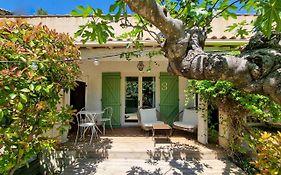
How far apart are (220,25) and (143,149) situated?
5.46 m

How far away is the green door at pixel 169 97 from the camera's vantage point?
10500 millimetres

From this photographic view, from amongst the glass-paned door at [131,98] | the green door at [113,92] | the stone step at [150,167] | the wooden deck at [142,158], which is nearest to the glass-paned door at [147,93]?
the glass-paned door at [131,98]

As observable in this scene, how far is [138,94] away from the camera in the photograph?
10961mm

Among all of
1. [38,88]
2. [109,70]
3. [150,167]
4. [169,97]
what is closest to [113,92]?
[109,70]

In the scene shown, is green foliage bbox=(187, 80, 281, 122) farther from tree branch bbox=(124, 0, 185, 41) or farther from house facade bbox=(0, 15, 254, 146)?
tree branch bbox=(124, 0, 185, 41)

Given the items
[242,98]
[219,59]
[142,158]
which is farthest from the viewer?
[142,158]

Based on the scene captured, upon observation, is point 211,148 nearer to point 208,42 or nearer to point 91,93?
point 208,42

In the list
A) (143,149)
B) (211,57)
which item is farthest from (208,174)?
(211,57)

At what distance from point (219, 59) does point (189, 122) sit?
7530mm

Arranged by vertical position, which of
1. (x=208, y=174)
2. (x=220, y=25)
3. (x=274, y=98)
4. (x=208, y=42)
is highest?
(x=220, y=25)

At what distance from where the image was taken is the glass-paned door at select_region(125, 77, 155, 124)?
36.0ft

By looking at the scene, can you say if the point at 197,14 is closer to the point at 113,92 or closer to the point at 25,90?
the point at 25,90

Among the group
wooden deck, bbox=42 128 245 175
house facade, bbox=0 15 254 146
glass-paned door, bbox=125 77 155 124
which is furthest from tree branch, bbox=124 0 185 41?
glass-paned door, bbox=125 77 155 124

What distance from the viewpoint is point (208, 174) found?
578cm
